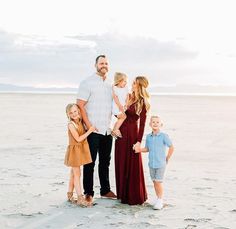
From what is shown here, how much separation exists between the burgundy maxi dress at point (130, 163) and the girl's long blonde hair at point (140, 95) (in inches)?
4.4

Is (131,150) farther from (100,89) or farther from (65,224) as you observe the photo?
(65,224)

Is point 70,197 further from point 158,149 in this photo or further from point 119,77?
point 119,77

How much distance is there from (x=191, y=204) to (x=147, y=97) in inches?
66.3

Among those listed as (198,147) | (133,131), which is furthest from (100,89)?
(198,147)

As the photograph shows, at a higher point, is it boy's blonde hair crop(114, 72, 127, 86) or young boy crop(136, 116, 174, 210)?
boy's blonde hair crop(114, 72, 127, 86)

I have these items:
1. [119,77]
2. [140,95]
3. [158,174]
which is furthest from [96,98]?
[158,174]

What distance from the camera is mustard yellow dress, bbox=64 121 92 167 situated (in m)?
6.41

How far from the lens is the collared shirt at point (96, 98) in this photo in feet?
21.5

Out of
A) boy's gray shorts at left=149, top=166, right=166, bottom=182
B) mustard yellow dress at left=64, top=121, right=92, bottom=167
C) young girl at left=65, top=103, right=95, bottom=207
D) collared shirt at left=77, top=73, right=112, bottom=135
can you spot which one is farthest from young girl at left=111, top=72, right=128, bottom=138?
boy's gray shorts at left=149, top=166, right=166, bottom=182

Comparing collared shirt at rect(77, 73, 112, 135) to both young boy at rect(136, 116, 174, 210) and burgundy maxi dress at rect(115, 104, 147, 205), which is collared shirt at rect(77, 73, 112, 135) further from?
young boy at rect(136, 116, 174, 210)

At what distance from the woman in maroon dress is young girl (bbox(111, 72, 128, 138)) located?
7 centimetres

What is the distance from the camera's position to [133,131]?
6.51m

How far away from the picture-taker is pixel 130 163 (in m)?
6.52

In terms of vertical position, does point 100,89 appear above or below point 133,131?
above
